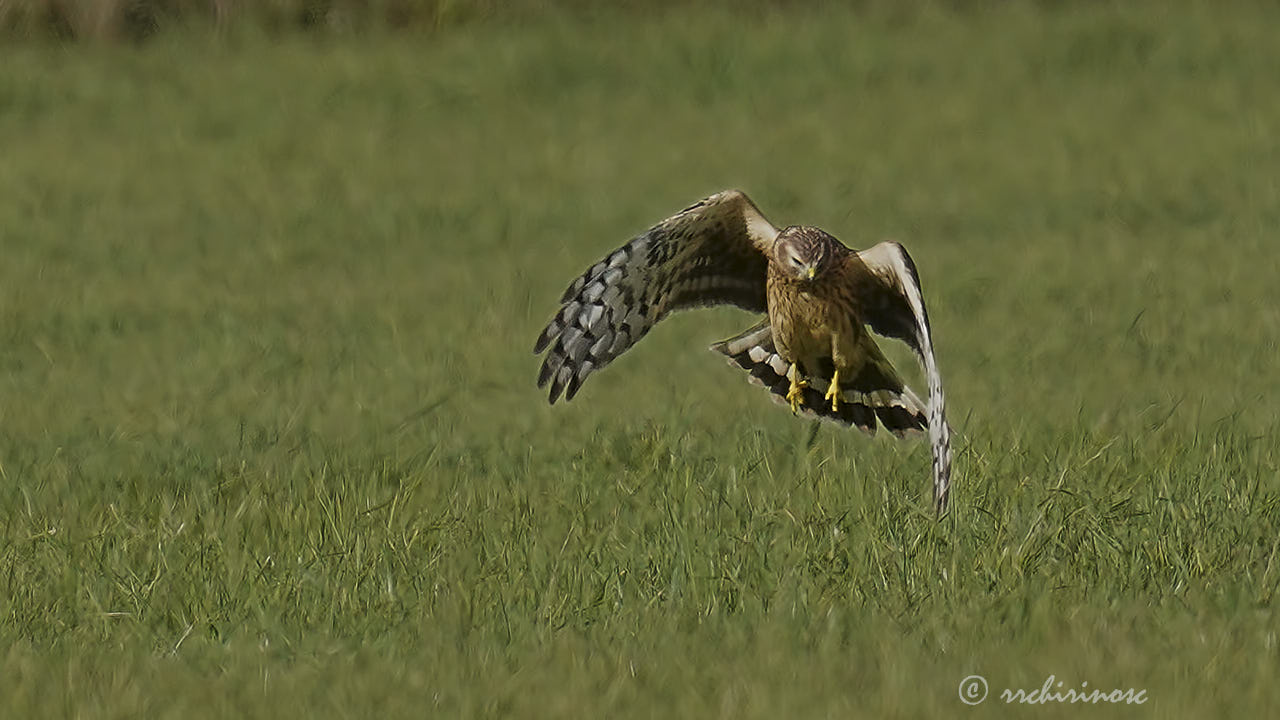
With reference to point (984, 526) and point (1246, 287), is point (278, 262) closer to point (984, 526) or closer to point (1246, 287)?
point (1246, 287)

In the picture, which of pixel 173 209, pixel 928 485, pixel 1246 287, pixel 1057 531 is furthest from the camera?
pixel 173 209

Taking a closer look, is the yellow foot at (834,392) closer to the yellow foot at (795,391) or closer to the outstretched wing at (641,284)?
the yellow foot at (795,391)

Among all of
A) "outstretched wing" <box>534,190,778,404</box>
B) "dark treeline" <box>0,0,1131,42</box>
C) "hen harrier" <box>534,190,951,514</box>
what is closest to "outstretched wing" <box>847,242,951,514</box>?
"hen harrier" <box>534,190,951,514</box>

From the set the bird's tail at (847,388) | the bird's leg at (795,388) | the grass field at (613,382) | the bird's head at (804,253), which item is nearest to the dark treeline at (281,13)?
the grass field at (613,382)

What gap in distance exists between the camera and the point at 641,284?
287 inches

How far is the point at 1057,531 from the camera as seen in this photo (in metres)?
6.75

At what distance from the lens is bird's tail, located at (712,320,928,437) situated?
7762mm

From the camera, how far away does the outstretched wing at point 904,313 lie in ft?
21.2

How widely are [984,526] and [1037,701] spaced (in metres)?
1.43

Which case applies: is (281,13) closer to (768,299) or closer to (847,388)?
(847,388)

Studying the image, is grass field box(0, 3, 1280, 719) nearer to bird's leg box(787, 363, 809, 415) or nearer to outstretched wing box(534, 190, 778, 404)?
bird's leg box(787, 363, 809, 415)

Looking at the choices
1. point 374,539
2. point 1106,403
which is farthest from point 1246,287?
point 374,539

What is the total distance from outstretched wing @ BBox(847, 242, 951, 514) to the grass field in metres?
0.32

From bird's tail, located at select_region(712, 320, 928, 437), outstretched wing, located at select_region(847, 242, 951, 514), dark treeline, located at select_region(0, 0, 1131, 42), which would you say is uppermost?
outstretched wing, located at select_region(847, 242, 951, 514)
